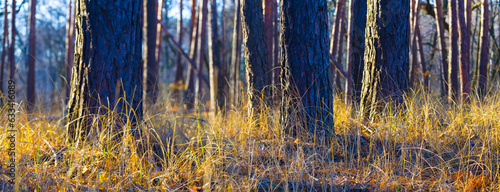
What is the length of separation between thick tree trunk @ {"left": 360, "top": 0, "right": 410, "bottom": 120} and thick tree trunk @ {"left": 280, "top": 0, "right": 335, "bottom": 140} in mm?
886

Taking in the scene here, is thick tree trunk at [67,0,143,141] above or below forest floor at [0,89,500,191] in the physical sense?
above

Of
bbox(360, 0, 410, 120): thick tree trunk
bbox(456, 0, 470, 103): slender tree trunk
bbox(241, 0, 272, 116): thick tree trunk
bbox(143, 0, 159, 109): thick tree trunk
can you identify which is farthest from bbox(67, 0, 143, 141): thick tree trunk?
bbox(456, 0, 470, 103): slender tree trunk

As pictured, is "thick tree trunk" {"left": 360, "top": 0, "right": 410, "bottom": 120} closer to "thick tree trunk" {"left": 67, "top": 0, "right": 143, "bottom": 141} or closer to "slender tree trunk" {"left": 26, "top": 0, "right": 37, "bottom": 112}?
"thick tree trunk" {"left": 67, "top": 0, "right": 143, "bottom": 141}

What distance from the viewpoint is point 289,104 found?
11.4 feet


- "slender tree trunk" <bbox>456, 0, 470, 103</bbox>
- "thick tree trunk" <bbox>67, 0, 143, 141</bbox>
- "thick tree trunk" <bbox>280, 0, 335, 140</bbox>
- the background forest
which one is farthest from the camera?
"slender tree trunk" <bbox>456, 0, 470, 103</bbox>

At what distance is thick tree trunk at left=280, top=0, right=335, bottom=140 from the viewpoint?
3.38m

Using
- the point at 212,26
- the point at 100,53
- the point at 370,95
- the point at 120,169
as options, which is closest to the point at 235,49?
the point at 212,26

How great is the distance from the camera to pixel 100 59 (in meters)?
3.05

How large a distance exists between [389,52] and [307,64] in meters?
1.25

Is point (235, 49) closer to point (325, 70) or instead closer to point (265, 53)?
point (265, 53)

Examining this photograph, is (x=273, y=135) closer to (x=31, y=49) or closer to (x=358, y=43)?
(x=358, y=43)

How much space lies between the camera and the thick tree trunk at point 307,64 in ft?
11.1

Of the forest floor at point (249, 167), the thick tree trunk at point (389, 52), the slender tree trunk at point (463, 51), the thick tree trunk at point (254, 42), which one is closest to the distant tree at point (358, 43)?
the thick tree trunk at point (389, 52)

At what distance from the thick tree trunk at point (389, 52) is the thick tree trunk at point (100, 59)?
8.82ft
